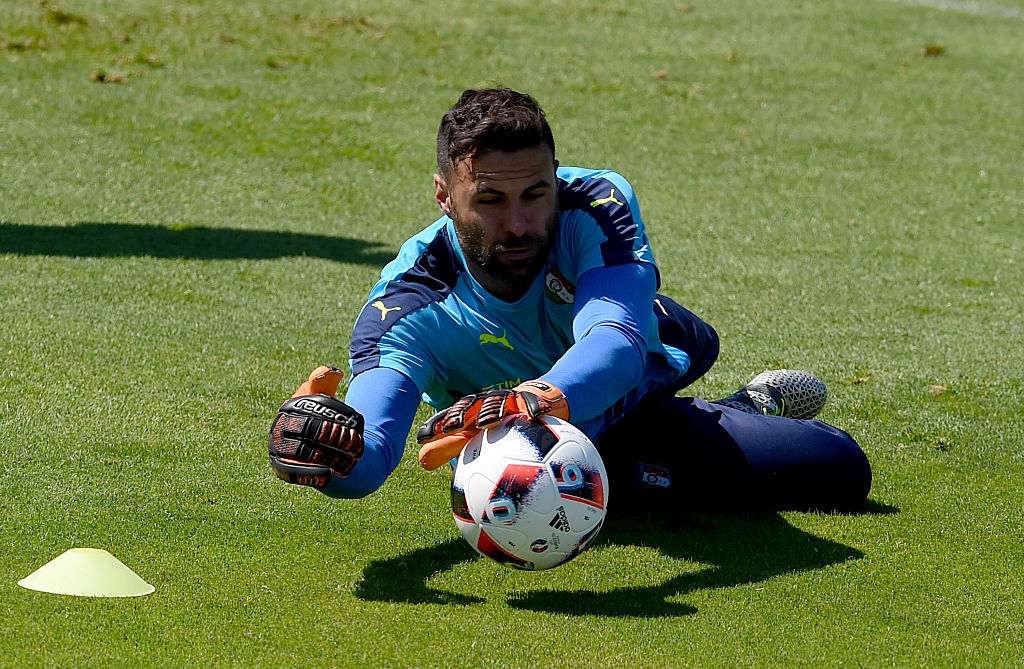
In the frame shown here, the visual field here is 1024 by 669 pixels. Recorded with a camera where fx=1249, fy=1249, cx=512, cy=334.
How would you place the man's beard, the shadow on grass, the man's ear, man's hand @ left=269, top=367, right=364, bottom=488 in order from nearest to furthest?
1. man's hand @ left=269, top=367, right=364, bottom=488
2. the man's beard
3. the man's ear
4. the shadow on grass

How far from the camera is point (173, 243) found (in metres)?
8.99

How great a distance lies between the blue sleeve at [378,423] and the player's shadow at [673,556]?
35 cm

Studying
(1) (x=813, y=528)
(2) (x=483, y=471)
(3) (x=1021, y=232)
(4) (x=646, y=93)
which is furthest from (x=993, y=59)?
(2) (x=483, y=471)

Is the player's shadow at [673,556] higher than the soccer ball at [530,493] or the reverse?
the reverse

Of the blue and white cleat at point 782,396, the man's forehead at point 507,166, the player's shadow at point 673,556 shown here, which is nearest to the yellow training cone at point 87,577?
the player's shadow at point 673,556

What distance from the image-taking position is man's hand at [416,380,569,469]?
394cm

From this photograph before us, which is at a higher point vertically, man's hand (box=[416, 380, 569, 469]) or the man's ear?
the man's ear

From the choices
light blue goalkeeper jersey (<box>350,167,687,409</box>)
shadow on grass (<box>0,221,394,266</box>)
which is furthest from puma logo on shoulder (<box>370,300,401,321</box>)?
shadow on grass (<box>0,221,394,266</box>)

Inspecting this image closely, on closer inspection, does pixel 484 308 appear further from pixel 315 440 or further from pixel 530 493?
pixel 315 440

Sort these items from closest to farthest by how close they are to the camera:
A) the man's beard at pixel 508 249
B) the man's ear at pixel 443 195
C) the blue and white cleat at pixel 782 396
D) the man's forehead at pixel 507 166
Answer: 1. the man's forehead at pixel 507 166
2. the man's beard at pixel 508 249
3. the man's ear at pixel 443 195
4. the blue and white cleat at pixel 782 396

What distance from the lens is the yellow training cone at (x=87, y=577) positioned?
3.79 m

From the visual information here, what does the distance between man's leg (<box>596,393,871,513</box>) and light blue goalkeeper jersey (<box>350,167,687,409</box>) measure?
49 centimetres

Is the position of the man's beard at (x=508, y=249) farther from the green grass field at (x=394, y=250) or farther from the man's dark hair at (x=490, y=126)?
the green grass field at (x=394, y=250)

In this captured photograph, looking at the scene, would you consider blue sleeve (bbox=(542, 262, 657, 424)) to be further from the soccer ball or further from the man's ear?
the man's ear
